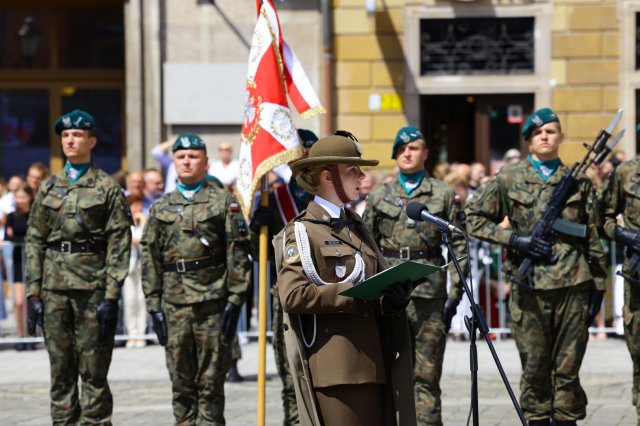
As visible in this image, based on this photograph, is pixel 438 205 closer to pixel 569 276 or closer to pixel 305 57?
pixel 569 276

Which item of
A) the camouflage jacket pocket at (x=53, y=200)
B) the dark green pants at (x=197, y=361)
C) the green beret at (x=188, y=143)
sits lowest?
the dark green pants at (x=197, y=361)

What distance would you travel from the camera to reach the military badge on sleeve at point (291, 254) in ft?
23.0

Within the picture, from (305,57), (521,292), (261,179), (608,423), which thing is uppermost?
(305,57)

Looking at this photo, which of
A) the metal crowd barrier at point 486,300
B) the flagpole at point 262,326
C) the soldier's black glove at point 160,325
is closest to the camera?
the flagpole at point 262,326

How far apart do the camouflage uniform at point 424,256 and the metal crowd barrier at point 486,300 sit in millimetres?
4631

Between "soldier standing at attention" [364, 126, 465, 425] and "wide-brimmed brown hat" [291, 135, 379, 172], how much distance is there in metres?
3.10

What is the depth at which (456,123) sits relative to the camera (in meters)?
20.9

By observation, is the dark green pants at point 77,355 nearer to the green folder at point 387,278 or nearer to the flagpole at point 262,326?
the flagpole at point 262,326

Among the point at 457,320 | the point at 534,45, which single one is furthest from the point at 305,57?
the point at 457,320

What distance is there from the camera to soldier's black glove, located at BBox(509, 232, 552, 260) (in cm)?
973

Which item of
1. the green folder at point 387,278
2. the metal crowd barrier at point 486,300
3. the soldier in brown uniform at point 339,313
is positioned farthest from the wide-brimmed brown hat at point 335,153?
the metal crowd barrier at point 486,300

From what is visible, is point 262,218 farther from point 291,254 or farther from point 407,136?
point 291,254

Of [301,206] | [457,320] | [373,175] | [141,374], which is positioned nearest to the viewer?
[301,206]

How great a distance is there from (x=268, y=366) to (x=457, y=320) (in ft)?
6.98
